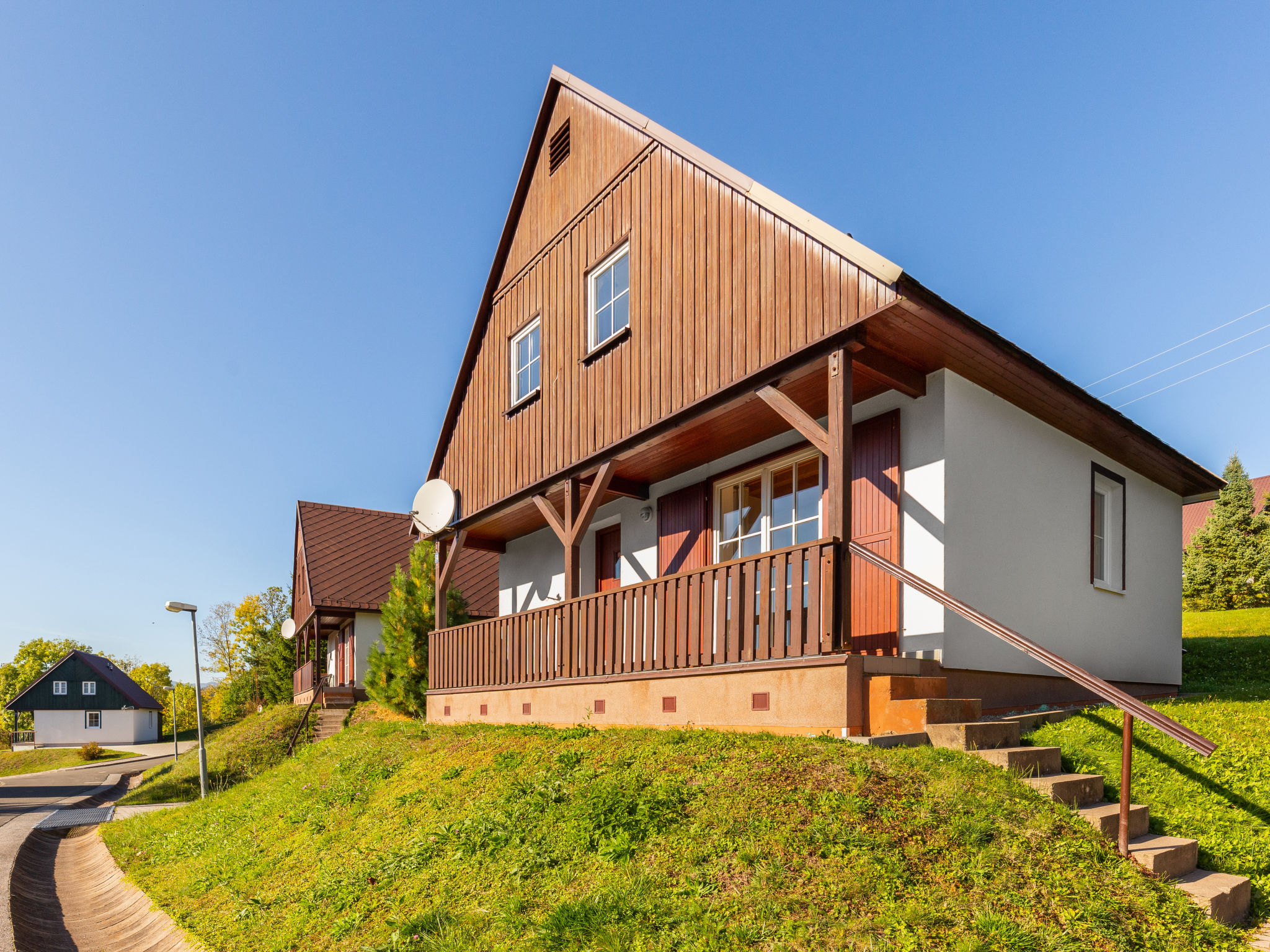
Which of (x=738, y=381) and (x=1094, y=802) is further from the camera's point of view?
(x=738, y=381)

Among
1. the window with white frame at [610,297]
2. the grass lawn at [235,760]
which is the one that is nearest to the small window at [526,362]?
the window with white frame at [610,297]

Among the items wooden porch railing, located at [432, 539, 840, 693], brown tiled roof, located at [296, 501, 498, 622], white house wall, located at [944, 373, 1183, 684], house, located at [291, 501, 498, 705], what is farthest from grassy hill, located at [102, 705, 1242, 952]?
brown tiled roof, located at [296, 501, 498, 622]

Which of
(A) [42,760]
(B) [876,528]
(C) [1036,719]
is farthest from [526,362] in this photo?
(A) [42,760]

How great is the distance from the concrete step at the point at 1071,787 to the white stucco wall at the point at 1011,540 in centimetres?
191

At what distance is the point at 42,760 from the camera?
159 ft

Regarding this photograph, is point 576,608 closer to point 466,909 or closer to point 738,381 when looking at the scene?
point 738,381

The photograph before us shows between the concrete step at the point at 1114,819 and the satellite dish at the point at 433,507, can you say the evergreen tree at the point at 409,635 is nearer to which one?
the satellite dish at the point at 433,507

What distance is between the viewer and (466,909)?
5027mm

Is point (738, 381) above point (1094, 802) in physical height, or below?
above

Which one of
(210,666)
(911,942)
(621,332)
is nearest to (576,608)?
(621,332)

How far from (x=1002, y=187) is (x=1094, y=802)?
7963 mm

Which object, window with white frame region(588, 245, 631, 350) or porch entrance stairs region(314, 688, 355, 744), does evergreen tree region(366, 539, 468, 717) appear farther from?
window with white frame region(588, 245, 631, 350)

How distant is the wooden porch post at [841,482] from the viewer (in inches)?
273

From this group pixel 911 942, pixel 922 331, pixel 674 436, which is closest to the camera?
pixel 911 942
